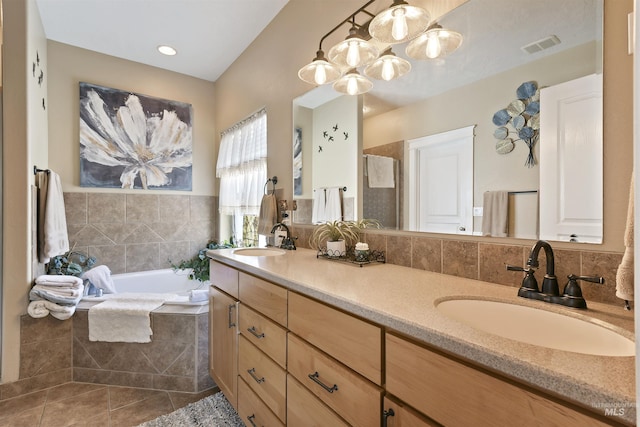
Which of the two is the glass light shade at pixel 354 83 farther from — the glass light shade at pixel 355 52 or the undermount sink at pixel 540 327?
the undermount sink at pixel 540 327

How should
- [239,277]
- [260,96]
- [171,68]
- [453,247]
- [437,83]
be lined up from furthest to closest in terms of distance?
[171,68], [260,96], [239,277], [437,83], [453,247]

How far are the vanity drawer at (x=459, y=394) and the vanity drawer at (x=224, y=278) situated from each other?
1.07m

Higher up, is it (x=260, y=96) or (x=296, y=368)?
(x=260, y=96)

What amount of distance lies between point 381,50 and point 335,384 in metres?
1.55

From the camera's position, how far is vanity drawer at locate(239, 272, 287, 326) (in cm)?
121

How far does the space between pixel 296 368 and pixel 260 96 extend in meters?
2.31

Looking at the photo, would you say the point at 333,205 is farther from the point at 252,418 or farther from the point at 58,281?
the point at 58,281

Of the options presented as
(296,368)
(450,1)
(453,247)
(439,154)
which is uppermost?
(450,1)

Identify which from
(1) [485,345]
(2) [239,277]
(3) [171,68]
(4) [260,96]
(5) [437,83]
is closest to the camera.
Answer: (1) [485,345]

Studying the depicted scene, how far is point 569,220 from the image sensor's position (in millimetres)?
945

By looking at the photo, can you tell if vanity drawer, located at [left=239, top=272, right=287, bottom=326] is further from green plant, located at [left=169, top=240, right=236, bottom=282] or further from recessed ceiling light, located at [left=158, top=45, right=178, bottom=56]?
recessed ceiling light, located at [left=158, top=45, right=178, bottom=56]

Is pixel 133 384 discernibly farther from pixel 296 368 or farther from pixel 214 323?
pixel 296 368

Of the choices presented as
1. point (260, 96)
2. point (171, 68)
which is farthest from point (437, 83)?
point (171, 68)

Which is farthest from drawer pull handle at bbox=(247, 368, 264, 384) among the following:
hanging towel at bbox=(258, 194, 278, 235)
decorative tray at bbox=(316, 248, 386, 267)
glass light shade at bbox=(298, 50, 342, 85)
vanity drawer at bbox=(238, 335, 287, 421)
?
glass light shade at bbox=(298, 50, 342, 85)
